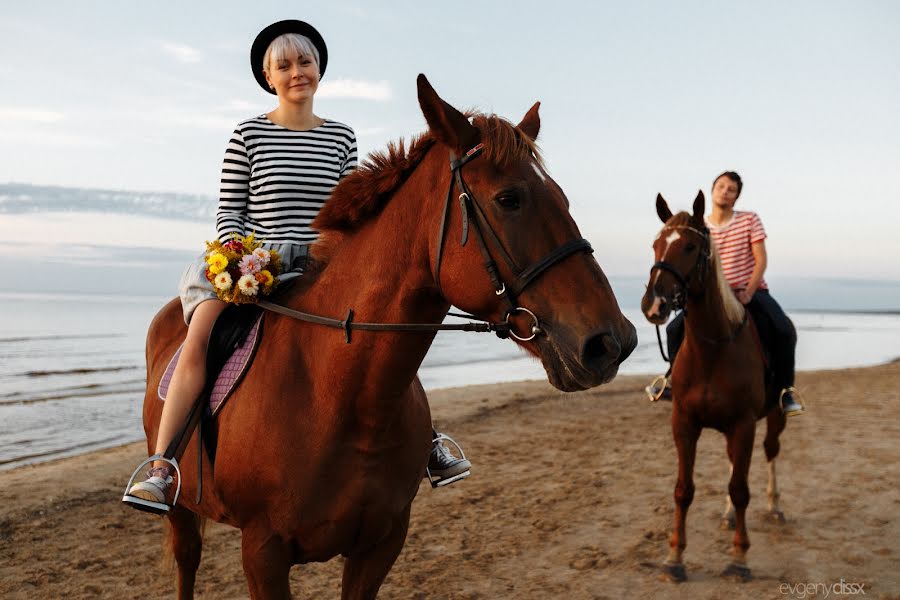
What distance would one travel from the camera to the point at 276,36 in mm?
3133

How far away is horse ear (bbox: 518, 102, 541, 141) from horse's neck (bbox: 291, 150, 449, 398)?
0.47m

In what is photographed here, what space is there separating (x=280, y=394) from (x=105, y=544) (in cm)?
423

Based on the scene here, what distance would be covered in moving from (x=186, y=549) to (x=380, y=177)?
2623 millimetres

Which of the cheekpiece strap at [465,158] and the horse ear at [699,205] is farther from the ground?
the horse ear at [699,205]

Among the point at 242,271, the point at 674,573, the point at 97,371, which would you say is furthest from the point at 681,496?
the point at 97,371

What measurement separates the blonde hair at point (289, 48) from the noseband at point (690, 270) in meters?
3.21

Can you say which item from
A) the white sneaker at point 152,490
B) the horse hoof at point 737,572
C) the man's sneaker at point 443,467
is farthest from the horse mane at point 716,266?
the white sneaker at point 152,490

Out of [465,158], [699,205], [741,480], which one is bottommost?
[741,480]

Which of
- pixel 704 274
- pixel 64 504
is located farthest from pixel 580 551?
pixel 64 504

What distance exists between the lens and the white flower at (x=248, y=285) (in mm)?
2574

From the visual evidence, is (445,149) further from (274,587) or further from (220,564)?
(220,564)

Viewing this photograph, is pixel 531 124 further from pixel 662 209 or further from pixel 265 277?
pixel 662 209

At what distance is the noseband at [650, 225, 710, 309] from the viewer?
5.21 m

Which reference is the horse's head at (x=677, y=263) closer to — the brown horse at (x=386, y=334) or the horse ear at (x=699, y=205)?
the horse ear at (x=699, y=205)
